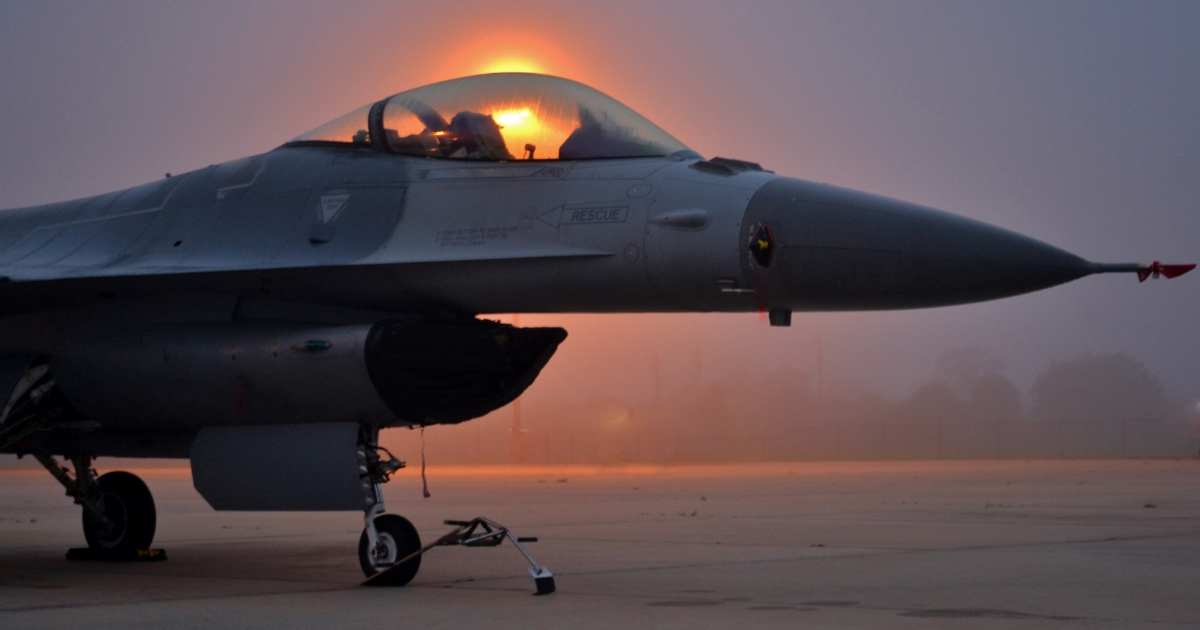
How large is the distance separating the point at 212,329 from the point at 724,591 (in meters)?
3.65

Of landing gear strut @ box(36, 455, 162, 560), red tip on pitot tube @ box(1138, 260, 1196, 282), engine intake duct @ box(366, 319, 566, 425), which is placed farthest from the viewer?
landing gear strut @ box(36, 455, 162, 560)

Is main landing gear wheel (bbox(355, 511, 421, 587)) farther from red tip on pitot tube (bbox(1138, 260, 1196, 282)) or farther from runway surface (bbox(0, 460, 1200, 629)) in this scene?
red tip on pitot tube (bbox(1138, 260, 1196, 282))

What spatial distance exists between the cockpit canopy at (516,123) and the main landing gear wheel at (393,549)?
2323mm

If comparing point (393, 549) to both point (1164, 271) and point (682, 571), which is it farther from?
point (1164, 271)

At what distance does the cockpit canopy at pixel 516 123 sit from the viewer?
8.34 metres

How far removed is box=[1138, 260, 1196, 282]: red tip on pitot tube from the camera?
685 centimetres

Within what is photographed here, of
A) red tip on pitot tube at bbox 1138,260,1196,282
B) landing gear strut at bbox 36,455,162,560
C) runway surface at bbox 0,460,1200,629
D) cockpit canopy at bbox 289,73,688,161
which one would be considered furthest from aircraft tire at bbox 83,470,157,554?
red tip on pitot tube at bbox 1138,260,1196,282

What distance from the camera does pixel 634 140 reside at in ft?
27.3

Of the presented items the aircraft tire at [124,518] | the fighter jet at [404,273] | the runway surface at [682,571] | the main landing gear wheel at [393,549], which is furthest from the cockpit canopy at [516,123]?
the aircraft tire at [124,518]

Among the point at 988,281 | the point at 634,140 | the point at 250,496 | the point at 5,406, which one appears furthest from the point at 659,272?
the point at 5,406

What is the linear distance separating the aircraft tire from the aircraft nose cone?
631 centimetres

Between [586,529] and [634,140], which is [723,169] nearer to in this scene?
[634,140]

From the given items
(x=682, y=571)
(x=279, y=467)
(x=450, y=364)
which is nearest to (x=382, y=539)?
(x=279, y=467)

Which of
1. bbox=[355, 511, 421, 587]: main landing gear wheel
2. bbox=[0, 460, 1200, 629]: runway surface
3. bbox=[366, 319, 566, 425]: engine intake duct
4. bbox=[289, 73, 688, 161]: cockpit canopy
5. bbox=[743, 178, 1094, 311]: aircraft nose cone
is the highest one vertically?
bbox=[289, 73, 688, 161]: cockpit canopy
